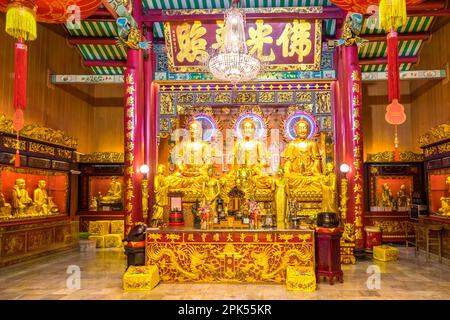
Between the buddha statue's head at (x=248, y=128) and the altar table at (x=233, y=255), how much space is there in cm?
432

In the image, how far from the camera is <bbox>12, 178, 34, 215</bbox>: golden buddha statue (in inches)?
261

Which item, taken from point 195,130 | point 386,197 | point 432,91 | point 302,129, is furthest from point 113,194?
point 432,91

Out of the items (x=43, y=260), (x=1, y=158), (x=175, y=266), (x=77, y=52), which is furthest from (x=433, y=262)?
(x=77, y=52)

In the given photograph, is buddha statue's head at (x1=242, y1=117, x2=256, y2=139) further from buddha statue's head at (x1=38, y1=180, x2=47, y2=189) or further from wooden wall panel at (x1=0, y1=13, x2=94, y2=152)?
buddha statue's head at (x1=38, y1=180, x2=47, y2=189)

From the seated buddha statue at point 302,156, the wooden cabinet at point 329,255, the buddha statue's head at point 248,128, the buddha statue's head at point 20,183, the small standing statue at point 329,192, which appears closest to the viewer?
the wooden cabinet at point 329,255

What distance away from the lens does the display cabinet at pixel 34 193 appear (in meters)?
6.10

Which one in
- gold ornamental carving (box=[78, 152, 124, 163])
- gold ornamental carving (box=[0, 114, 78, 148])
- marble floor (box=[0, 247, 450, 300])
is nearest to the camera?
marble floor (box=[0, 247, 450, 300])

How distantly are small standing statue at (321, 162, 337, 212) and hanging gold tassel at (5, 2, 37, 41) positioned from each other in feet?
16.9

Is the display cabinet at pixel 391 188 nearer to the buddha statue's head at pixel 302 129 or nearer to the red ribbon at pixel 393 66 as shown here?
the buddha statue's head at pixel 302 129

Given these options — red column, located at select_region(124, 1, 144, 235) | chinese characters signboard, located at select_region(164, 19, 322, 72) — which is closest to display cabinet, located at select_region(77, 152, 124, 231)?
red column, located at select_region(124, 1, 144, 235)

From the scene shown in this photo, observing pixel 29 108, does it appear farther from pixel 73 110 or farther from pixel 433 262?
pixel 433 262

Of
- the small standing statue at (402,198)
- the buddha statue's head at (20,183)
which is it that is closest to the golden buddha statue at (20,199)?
the buddha statue's head at (20,183)

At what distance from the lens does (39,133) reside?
7059 millimetres

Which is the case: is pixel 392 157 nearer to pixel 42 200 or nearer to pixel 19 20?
pixel 42 200
